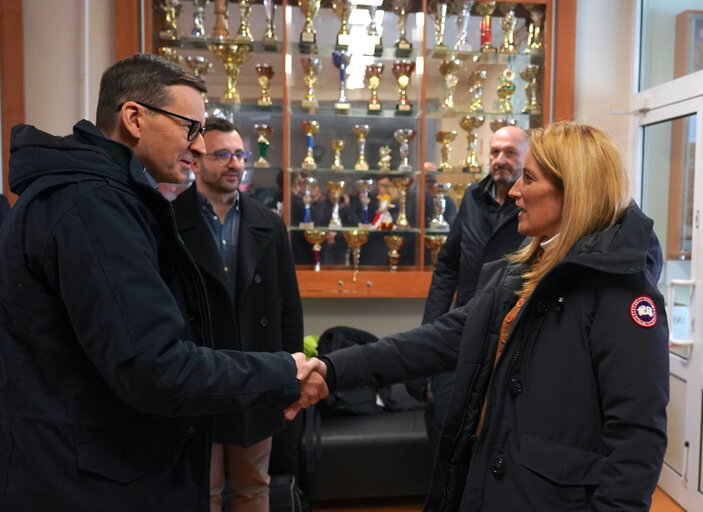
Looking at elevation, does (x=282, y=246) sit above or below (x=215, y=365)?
above

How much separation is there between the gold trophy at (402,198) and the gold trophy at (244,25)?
3.83 ft

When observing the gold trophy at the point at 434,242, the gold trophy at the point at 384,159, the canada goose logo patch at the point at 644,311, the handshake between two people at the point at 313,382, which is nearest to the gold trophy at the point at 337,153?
the gold trophy at the point at 384,159

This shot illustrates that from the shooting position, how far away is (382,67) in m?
3.99

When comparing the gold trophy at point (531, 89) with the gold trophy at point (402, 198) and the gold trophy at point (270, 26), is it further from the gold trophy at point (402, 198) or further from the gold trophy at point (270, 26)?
the gold trophy at point (270, 26)

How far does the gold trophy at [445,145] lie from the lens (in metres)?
4.04

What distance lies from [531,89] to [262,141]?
163 centimetres

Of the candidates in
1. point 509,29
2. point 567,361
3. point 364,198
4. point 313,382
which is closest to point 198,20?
point 364,198

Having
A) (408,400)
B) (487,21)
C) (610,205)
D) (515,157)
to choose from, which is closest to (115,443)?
(610,205)

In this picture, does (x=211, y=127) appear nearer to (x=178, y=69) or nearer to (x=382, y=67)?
(x=178, y=69)

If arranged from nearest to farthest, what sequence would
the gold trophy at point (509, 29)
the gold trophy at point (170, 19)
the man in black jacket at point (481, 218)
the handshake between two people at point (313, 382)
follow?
1. the handshake between two people at point (313, 382)
2. the man in black jacket at point (481, 218)
3. the gold trophy at point (170, 19)
4. the gold trophy at point (509, 29)

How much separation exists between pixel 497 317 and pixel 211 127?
1.48 metres

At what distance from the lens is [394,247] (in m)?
4.02

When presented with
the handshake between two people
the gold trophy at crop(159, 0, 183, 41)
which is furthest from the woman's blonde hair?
the gold trophy at crop(159, 0, 183, 41)

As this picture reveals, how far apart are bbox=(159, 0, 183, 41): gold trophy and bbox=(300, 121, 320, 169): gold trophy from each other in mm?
865
